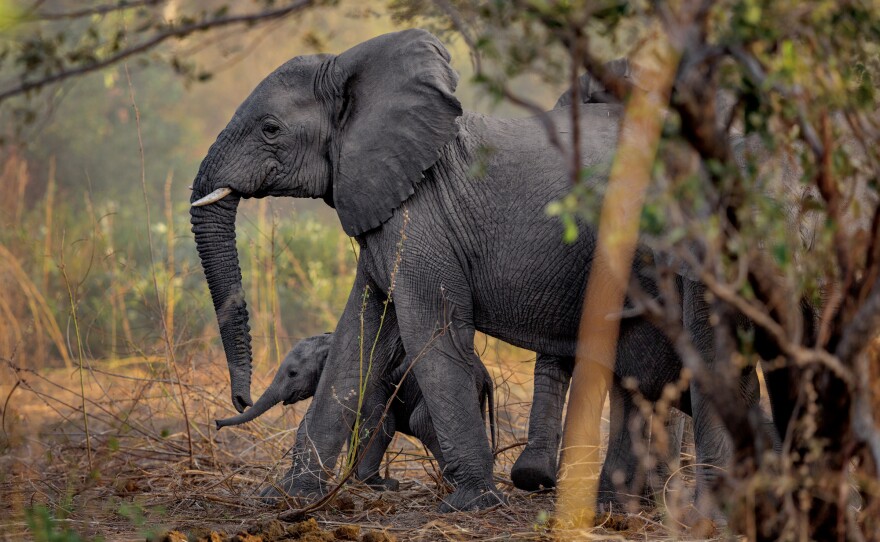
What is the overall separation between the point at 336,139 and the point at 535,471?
173cm

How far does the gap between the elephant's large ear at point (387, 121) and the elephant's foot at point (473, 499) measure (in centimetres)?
122

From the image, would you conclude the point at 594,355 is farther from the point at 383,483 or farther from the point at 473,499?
the point at 383,483

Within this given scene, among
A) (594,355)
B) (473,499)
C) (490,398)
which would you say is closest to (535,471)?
(473,499)

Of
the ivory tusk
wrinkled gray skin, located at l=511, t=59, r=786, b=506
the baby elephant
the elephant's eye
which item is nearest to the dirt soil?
the baby elephant

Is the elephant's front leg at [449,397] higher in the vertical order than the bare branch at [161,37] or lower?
lower

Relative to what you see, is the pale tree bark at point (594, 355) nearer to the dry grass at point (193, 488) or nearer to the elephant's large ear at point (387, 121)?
the dry grass at point (193, 488)

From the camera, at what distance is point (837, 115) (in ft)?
12.7

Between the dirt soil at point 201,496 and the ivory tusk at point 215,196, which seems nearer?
the dirt soil at point 201,496

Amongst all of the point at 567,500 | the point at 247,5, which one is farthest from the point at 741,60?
the point at 247,5

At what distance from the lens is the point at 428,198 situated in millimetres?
5312

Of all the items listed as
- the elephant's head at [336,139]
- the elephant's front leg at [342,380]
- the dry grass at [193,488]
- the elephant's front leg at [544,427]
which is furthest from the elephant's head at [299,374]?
the elephant's front leg at [544,427]

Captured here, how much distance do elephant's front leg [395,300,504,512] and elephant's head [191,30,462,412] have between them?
47cm

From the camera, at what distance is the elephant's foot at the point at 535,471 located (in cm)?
536

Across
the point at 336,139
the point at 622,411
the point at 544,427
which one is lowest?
the point at 544,427
